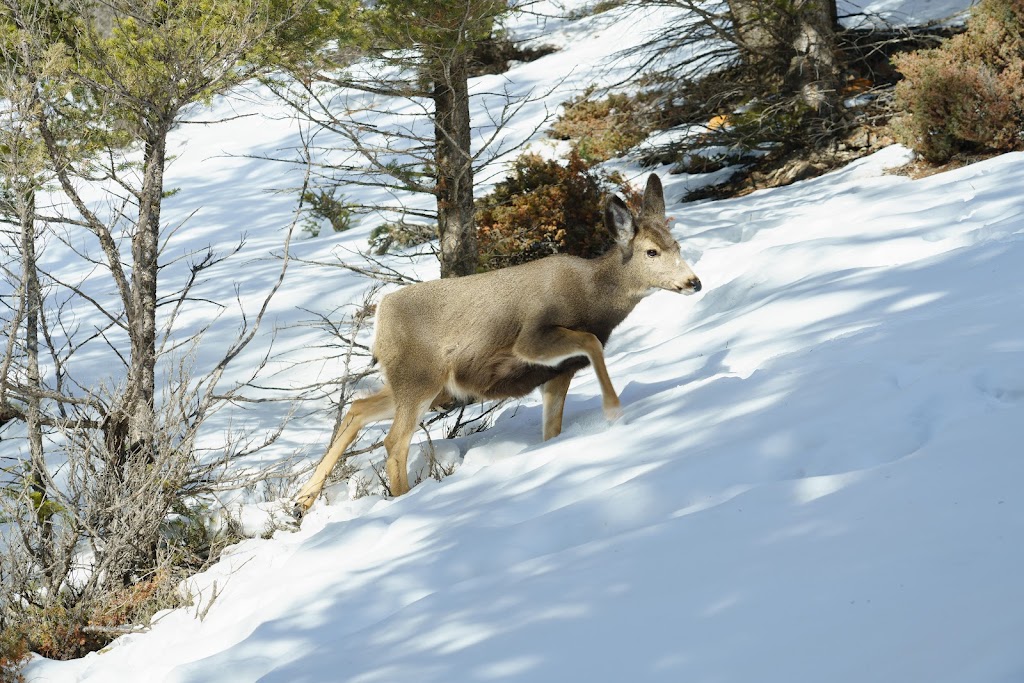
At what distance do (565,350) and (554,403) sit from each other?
569mm

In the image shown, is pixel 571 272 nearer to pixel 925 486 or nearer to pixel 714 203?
pixel 925 486

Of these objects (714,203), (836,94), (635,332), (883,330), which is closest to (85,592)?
(883,330)

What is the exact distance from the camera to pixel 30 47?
261 inches

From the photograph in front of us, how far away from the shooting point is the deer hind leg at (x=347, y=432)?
21.7 feet

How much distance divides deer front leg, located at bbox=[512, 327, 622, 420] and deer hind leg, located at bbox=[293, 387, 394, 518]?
1107mm

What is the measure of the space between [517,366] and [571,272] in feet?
2.54

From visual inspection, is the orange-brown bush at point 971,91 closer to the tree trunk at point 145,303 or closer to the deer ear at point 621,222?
the deer ear at point 621,222

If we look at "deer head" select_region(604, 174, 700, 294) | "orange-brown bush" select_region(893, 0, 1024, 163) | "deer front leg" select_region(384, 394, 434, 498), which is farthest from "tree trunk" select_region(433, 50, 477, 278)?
"orange-brown bush" select_region(893, 0, 1024, 163)

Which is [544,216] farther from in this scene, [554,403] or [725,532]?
[725,532]

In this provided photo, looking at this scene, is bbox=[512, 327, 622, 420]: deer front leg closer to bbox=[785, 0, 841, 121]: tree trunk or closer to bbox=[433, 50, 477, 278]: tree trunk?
bbox=[433, 50, 477, 278]: tree trunk

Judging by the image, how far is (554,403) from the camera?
21.2 ft

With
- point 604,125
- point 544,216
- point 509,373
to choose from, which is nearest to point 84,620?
point 509,373

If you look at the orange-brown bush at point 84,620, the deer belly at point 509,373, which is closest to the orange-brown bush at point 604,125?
the deer belly at point 509,373

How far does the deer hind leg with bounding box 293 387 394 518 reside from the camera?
6.60m
